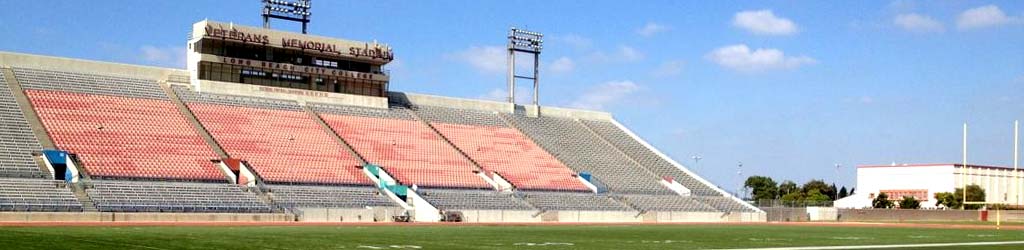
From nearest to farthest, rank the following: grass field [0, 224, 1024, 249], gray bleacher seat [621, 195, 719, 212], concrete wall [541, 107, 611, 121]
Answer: grass field [0, 224, 1024, 249] → gray bleacher seat [621, 195, 719, 212] → concrete wall [541, 107, 611, 121]

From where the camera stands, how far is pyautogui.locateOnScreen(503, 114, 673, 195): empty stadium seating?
67.4 m

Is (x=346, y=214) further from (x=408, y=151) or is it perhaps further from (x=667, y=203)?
(x=667, y=203)

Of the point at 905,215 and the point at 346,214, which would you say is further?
the point at 905,215

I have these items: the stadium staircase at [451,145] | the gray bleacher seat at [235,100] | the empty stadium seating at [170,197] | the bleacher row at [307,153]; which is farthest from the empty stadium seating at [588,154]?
the empty stadium seating at [170,197]

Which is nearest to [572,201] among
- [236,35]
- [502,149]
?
[502,149]

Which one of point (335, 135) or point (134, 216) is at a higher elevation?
point (335, 135)

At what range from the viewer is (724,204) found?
6838 centimetres

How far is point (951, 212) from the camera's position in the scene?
79.8m

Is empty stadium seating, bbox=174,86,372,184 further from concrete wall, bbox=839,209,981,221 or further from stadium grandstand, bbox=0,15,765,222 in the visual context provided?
concrete wall, bbox=839,209,981,221

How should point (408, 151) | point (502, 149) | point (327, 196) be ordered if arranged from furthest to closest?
point (502, 149)
point (408, 151)
point (327, 196)

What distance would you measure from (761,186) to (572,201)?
306 feet

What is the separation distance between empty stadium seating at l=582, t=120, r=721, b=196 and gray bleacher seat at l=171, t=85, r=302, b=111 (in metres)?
23.1

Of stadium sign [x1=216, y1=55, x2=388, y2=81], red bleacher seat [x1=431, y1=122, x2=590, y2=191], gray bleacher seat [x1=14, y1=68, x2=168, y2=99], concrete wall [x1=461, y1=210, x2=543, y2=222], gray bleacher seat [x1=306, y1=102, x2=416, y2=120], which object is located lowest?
concrete wall [x1=461, y1=210, x2=543, y2=222]

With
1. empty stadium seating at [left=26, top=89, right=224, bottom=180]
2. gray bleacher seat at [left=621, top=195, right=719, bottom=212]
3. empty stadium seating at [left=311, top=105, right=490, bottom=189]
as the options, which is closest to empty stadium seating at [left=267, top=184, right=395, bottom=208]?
empty stadium seating at [left=26, top=89, right=224, bottom=180]
